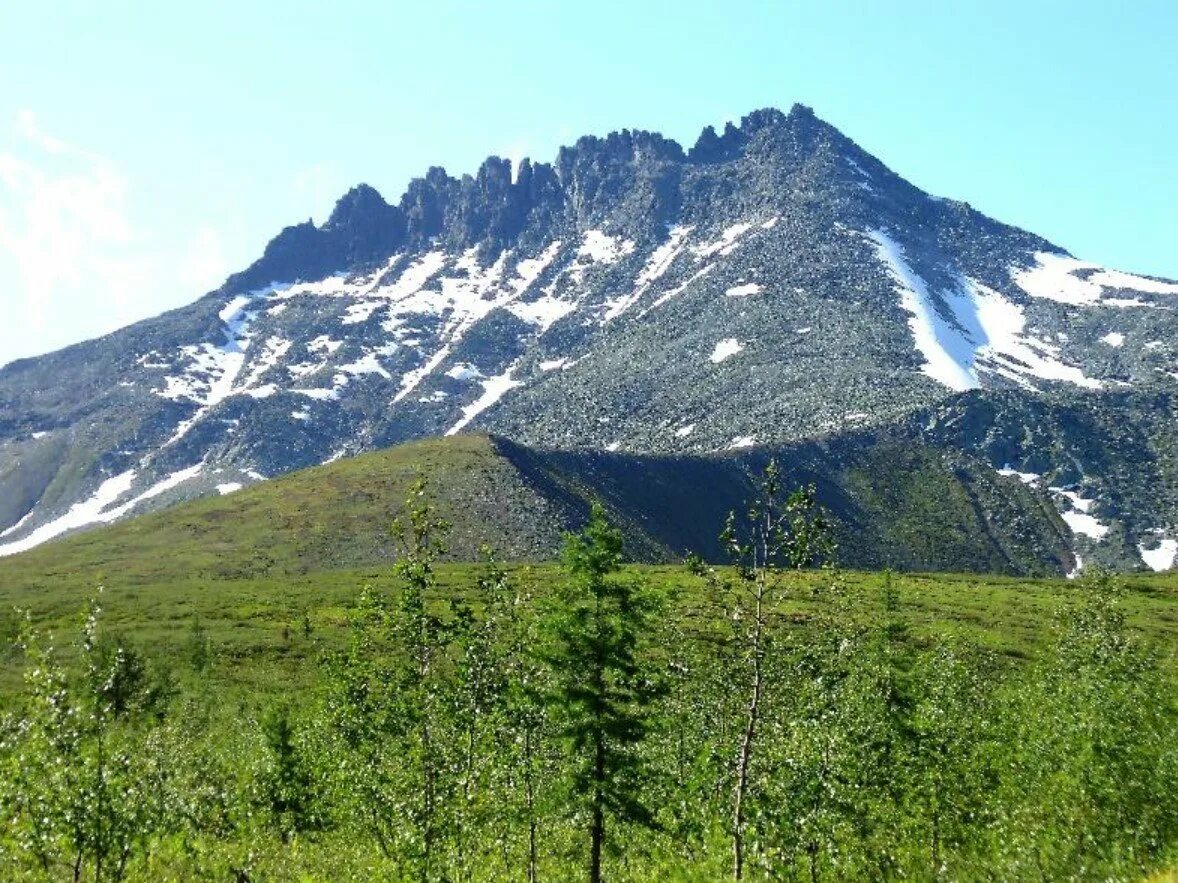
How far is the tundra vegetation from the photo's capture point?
19953mm

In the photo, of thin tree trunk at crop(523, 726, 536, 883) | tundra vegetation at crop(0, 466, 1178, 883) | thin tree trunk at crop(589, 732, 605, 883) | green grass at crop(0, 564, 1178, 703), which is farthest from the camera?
green grass at crop(0, 564, 1178, 703)

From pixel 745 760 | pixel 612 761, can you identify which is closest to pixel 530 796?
pixel 612 761

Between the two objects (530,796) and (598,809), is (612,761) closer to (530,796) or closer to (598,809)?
(598,809)

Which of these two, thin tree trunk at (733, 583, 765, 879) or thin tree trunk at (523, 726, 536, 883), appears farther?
thin tree trunk at (523, 726, 536, 883)

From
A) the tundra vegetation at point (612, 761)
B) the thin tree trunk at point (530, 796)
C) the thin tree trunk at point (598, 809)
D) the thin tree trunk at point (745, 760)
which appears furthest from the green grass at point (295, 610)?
the thin tree trunk at point (745, 760)

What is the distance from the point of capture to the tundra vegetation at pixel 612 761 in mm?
19953

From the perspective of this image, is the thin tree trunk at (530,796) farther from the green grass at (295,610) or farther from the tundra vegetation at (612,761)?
the green grass at (295,610)

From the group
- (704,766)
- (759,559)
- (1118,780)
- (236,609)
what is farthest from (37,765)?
(236,609)

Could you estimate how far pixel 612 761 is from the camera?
82.0 ft

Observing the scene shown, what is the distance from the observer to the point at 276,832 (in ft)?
128

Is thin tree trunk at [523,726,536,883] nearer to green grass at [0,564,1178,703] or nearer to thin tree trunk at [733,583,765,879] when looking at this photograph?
thin tree trunk at [733,583,765,879]

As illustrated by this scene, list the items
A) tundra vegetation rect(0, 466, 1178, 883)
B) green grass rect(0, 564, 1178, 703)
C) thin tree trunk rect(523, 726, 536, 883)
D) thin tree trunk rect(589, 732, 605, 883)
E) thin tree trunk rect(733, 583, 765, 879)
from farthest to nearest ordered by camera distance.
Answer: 1. green grass rect(0, 564, 1178, 703)
2. thin tree trunk rect(523, 726, 536, 883)
3. thin tree trunk rect(589, 732, 605, 883)
4. thin tree trunk rect(733, 583, 765, 879)
5. tundra vegetation rect(0, 466, 1178, 883)

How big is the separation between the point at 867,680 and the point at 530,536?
145 m

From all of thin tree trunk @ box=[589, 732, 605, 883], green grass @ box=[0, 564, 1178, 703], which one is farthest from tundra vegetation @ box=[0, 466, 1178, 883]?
green grass @ box=[0, 564, 1178, 703]
